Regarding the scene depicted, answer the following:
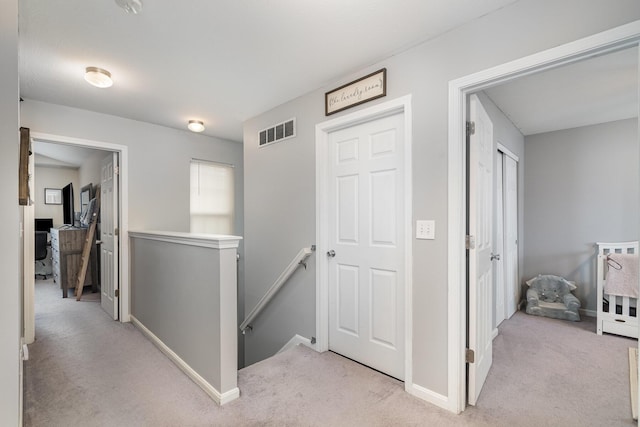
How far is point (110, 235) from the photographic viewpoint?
3.54m

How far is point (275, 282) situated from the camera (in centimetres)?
296

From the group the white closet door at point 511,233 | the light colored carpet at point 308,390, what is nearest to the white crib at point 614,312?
the light colored carpet at point 308,390

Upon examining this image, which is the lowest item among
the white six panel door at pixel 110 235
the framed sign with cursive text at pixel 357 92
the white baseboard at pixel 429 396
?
the white baseboard at pixel 429 396

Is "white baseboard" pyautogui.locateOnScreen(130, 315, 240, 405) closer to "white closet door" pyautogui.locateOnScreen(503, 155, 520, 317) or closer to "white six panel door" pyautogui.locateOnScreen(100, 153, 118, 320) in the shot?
"white six panel door" pyautogui.locateOnScreen(100, 153, 118, 320)

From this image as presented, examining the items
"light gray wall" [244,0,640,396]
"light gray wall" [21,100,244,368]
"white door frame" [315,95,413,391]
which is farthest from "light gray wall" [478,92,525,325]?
"light gray wall" [21,100,244,368]

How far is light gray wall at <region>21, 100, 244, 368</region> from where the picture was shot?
295cm

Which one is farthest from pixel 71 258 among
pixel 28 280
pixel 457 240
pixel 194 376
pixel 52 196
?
pixel 457 240

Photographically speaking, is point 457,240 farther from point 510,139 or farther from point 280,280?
point 510,139

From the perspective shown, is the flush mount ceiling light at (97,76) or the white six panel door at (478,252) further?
the flush mount ceiling light at (97,76)

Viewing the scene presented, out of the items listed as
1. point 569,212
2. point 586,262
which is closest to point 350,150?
point 569,212

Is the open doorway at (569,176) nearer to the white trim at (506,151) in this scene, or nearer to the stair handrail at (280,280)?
the white trim at (506,151)

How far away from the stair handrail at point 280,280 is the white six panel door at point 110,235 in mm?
1595

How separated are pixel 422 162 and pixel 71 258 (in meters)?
5.47

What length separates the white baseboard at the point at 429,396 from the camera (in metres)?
1.79
